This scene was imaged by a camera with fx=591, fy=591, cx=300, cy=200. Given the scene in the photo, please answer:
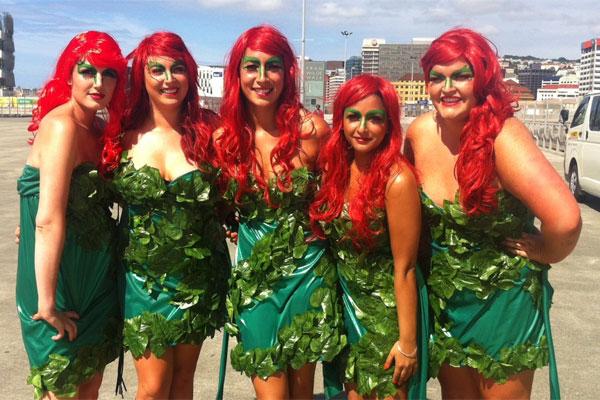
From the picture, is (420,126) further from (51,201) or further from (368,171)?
(51,201)

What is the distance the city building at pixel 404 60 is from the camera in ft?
8.55

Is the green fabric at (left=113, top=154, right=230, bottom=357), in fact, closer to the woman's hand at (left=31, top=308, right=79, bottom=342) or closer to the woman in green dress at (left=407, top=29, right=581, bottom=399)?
the woman's hand at (left=31, top=308, right=79, bottom=342)

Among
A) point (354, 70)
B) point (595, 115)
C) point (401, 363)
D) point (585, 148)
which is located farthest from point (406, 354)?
point (585, 148)

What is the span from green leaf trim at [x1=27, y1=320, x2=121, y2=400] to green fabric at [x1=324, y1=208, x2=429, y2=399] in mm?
1142

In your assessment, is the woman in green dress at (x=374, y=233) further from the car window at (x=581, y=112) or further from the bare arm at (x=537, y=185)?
the car window at (x=581, y=112)

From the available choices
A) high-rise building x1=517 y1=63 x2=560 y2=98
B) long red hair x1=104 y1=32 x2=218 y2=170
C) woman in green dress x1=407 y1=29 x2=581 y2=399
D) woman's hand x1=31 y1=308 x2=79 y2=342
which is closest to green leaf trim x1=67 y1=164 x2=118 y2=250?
long red hair x1=104 y1=32 x2=218 y2=170

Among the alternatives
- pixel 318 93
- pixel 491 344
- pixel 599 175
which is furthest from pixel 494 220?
pixel 318 93

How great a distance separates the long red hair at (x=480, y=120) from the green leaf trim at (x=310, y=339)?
0.69 metres

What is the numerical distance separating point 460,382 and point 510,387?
20cm

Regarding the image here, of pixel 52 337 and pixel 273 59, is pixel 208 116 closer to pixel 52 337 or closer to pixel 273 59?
pixel 273 59

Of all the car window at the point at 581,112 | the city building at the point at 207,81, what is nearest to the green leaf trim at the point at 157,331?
the city building at the point at 207,81

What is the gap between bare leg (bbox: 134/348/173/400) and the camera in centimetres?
259

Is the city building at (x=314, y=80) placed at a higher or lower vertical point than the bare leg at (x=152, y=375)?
higher

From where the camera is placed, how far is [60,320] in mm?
2473
